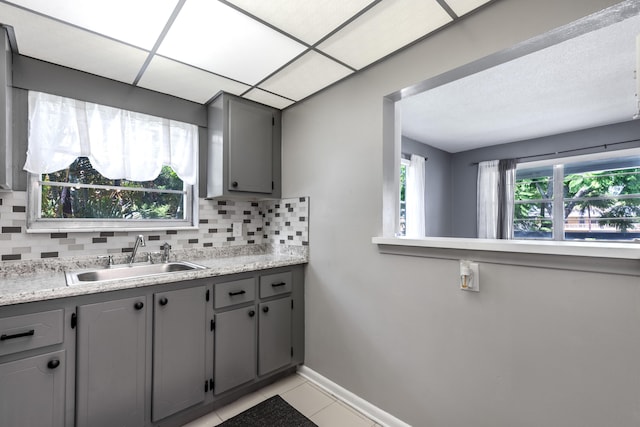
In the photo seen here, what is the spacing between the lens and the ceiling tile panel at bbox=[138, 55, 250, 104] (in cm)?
181

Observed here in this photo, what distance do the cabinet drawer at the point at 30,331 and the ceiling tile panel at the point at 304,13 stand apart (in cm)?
166


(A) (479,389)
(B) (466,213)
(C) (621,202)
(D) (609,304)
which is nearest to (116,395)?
(A) (479,389)

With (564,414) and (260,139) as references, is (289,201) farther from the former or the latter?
(564,414)

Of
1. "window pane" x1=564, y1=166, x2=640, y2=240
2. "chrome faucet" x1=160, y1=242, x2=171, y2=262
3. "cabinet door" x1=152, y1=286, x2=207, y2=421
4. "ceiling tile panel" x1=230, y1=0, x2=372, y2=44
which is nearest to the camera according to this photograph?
"ceiling tile panel" x1=230, y1=0, x2=372, y2=44

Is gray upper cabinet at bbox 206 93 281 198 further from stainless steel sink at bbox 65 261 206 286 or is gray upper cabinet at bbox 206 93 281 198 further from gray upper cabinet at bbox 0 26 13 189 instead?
gray upper cabinet at bbox 0 26 13 189

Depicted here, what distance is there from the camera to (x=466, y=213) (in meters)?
4.70

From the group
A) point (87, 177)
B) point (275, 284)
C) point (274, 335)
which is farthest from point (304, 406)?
point (87, 177)

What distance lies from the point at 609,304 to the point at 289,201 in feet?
6.66

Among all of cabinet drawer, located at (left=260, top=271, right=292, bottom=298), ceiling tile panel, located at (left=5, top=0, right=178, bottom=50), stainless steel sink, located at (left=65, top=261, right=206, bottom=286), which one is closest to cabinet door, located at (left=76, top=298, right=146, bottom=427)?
stainless steel sink, located at (left=65, top=261, right=206, bottom=286)

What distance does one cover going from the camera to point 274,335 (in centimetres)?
214

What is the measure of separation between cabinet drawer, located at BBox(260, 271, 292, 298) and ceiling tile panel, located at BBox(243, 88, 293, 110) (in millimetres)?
1413

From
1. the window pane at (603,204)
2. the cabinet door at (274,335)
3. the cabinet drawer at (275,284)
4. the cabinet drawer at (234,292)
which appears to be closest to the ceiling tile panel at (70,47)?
the cabinet drawer at (234,292)

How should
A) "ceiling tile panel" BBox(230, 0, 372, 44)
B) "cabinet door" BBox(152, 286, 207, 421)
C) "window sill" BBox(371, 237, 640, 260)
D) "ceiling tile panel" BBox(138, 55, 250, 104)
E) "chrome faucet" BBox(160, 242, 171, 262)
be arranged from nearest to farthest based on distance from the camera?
1. "window sill" BBox(371, 237, 640, 260)
2. "ceiling tile panel" BBox(230, 0, 372, 44)
3. "cabinet door" BBox(152, 286, 207, 421)
4. "ceiling tile panel" BBox(138, 55, 250, 104)
5. "chrome faucet" BBox(160, 242, 171, 262)

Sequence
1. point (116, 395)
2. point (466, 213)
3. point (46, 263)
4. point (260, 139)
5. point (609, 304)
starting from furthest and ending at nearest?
point (466, 213)
point (260, 139)
point (46, 263)
point (116, 395)
point (609, 304)
